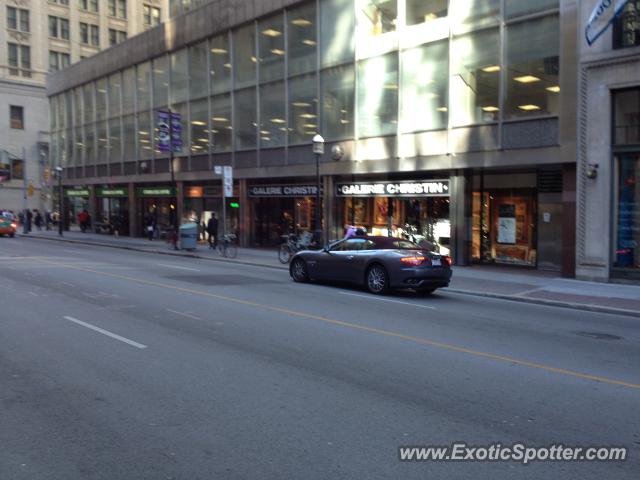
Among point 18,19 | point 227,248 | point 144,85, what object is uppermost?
point 18,19

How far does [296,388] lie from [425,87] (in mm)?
17851

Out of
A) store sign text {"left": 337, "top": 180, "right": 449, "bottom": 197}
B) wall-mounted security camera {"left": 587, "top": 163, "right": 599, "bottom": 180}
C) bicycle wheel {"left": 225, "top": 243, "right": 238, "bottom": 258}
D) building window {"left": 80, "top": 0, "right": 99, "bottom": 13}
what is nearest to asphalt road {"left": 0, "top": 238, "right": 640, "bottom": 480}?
wall-mounted security camera {"left": 587, "top": 163, "right": 599, "bottom": 180}

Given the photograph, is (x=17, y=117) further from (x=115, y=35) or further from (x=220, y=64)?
(x=220, y=64)

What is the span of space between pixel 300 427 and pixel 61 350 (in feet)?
14.0

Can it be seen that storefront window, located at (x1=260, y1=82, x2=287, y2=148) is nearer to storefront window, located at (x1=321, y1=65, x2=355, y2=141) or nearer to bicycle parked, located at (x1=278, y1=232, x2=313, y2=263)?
storefront window, located at (x1=321, y1=65, x2=355, y2=141)

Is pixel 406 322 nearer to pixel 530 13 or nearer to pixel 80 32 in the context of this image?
pixel 530 13

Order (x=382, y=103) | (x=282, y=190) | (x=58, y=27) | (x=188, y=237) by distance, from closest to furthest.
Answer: (x=382, y=103) < (x=188, y=237) < (x=282, y=190) < (x=58, y=27)

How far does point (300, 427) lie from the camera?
203 inches

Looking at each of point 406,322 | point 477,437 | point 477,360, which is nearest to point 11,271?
point 406,322

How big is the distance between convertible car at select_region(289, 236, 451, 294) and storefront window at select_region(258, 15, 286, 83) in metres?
14.9

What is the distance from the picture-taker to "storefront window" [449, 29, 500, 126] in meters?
20.0

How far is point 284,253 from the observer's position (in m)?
23.5

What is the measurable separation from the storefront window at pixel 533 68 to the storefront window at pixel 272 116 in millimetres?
11765

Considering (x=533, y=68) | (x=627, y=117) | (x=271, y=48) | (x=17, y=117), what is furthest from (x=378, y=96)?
(x=17, y=117)
